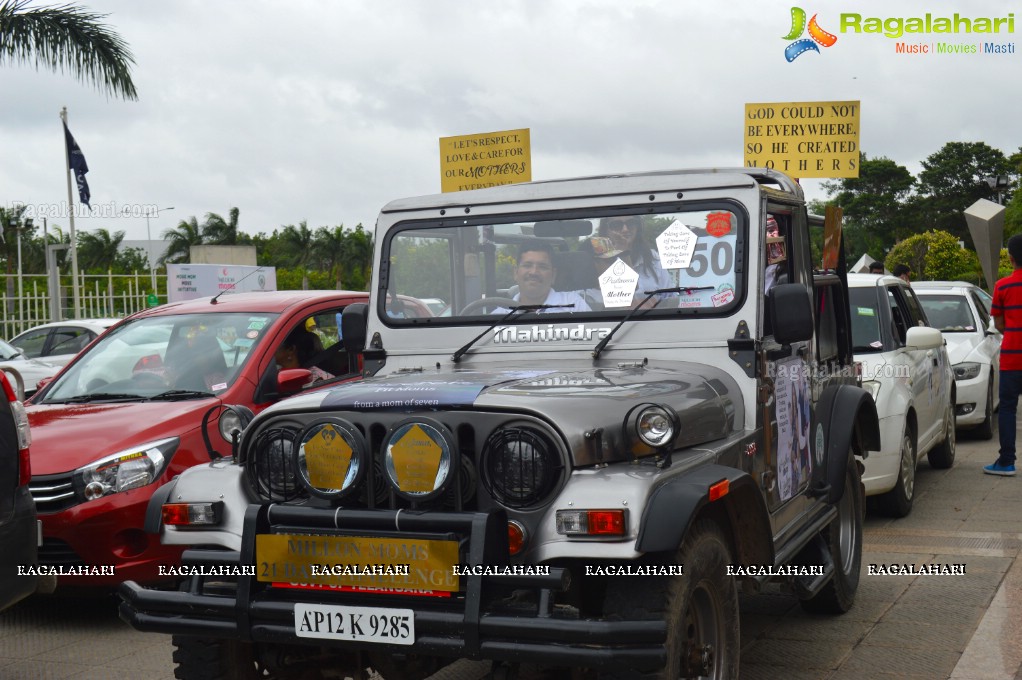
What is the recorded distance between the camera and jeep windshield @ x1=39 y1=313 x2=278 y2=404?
21.9 ft

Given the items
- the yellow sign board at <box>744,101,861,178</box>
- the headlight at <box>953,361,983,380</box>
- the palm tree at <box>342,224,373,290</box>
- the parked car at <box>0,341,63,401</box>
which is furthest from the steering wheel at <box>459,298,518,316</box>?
the palm tree at <box>342,224,373,290</box>

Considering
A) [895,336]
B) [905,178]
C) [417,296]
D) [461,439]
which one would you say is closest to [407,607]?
[461,439]

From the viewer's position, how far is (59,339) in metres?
17.3

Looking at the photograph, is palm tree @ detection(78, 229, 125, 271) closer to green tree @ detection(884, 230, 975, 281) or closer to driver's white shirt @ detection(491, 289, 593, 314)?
green tree @ detection(884, 230, 975, 281)

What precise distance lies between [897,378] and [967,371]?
4016mm

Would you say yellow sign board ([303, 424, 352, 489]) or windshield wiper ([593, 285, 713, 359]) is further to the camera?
windshield wiper ([593, 285, 713, 359])

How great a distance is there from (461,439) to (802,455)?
2226 mm

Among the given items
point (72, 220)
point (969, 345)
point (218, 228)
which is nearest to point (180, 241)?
point (218, 228)

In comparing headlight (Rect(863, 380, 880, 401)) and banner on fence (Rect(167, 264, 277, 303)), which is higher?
banner on fence (Rect(167, 264, 277, 303))

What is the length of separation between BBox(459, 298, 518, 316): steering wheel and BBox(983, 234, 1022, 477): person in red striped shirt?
6.05m

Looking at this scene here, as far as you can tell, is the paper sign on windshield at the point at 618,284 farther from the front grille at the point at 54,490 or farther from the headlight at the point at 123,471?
the front grille at the point at 54,490

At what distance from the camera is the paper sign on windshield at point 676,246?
15.4ft

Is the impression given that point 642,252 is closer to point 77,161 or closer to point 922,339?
point 922,339

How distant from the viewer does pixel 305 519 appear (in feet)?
11.6
